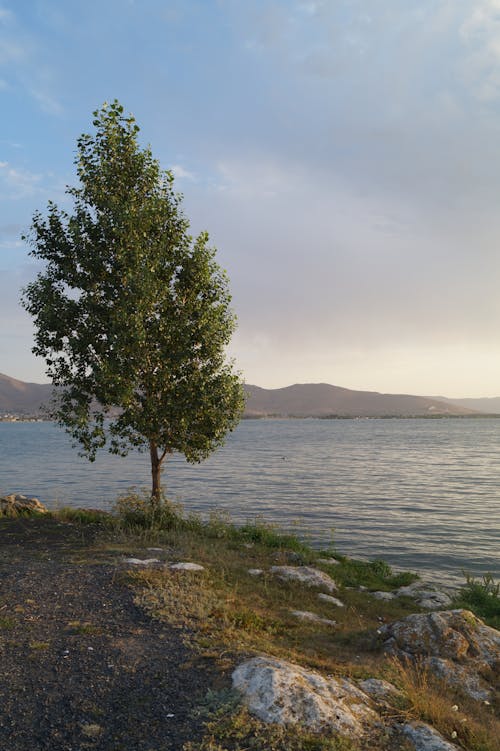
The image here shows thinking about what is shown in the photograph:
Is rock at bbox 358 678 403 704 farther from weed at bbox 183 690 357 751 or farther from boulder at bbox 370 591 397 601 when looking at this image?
boulder at bbox 370 591 397 601

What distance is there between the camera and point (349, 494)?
44562mm

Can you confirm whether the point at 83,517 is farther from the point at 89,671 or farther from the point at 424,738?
the point at 424,738

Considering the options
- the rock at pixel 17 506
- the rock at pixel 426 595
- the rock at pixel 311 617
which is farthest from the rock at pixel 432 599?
the rock at pixel 17 506

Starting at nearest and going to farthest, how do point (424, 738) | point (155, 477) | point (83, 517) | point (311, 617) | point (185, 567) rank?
1. point (424, 738)
2. point (311, 617)
3. point (185, 567)
4. point (83, 517)
5. point (155, 477)

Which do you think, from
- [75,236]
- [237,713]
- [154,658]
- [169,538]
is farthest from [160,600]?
[75,236]

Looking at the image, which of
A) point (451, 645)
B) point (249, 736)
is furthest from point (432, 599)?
point (249, 736)

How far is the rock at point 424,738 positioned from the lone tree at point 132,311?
14010 millimetres

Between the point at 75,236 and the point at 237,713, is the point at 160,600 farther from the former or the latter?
the point at 75,236

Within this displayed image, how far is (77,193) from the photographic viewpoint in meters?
20.2

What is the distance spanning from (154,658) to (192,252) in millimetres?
15964

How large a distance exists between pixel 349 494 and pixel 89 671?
38595mm

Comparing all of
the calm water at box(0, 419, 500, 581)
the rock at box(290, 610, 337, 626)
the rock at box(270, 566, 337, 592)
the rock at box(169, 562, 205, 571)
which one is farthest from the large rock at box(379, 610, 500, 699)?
the calm water at box(0, 419, 500, 581)

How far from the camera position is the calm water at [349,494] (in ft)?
90.0

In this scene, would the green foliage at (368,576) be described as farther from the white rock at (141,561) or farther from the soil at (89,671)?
the soil at (89,671)
